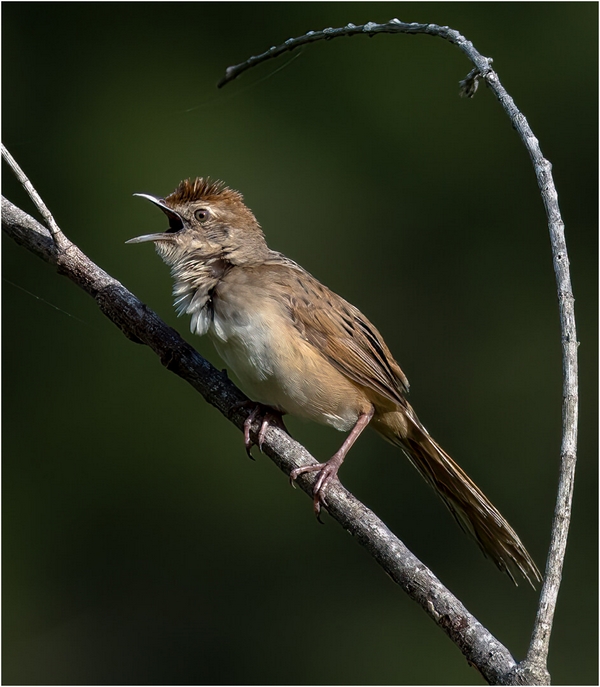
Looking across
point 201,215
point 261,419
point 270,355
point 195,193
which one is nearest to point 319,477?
point 261,419

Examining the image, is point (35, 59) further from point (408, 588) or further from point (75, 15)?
point (408, 588)

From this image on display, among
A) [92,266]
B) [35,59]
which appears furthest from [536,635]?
[35,59]

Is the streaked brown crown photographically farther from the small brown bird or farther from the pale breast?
the pale breast

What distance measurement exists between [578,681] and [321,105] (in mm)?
5145

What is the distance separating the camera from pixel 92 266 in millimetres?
3473

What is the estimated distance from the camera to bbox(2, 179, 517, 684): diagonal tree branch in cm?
268

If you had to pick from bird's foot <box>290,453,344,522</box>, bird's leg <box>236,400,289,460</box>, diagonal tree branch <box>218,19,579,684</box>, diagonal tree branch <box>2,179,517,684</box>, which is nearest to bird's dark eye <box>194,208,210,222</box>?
diagonal tree branch <box>2,179,517,684</box>

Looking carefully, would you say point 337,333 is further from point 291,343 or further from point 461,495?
point 461,495

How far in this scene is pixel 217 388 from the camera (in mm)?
3383

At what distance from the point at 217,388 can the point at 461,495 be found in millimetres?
1047

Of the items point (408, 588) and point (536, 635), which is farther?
point (408, 588)

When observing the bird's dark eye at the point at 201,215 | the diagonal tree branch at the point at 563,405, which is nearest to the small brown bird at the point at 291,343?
the bird's dark eye at the point at 201,215

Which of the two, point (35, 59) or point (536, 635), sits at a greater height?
point (536, 635)

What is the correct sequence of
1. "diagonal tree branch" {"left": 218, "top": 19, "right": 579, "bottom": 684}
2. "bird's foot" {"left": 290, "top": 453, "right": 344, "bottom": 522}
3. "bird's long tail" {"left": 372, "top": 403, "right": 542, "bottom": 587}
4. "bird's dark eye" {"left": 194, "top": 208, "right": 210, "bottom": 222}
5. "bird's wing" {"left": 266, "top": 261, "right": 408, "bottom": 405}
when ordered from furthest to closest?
1. "bird's dark eye" {"left": 194, "top": 208, "right": 210, "bottom": 222}
2. "bird's wing" {"left": 266, "top": 261, "right": 408, "bottom": 405}
3. "bird's long tail" {"left": 372, "top": 403, "right": 542, "bottom": 587}
4. "bird's foot" {"left": 290, "top": 453, "right": 344, "bottom": 522}
5. "diagonal tree branch" {"left": 218, "top": 19, "right": 579, "bottom": 684}
